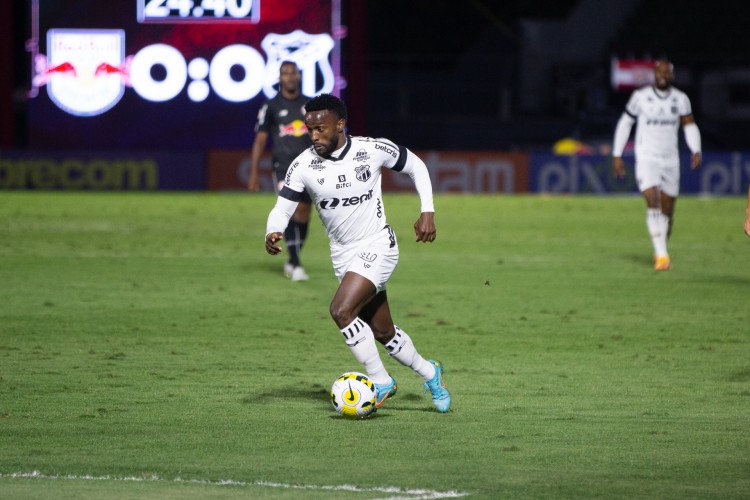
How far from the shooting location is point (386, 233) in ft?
25.2

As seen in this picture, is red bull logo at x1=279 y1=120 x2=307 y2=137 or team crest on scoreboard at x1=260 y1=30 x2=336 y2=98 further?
team crest on scoreboard at x1=260 y1=30 x2=336 y2=98

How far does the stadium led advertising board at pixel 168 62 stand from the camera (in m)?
27.8

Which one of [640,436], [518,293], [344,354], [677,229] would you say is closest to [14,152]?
[677,229]

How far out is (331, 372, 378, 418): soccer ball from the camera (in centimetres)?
720

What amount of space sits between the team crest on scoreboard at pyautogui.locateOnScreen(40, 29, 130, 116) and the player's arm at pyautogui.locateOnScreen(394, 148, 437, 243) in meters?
21.5

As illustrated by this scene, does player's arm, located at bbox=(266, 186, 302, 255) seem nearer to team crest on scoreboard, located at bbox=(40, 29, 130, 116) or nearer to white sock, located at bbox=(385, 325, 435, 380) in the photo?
white sock, located at bbox=(385, 325, 435, 380)

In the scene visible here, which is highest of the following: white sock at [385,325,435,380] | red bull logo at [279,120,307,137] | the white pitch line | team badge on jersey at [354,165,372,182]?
team badge on jersey at [354,165,372,182]

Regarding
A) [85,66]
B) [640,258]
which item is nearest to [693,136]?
[640,258]

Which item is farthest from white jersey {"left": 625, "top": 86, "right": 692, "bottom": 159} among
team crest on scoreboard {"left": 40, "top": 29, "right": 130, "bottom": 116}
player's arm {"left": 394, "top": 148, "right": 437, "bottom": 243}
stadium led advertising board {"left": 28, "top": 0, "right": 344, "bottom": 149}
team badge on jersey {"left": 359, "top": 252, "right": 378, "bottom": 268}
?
team crest on scoreboard {"left": 40, "top": 29, "right": 130, "bottom": 116}

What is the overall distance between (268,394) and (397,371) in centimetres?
129

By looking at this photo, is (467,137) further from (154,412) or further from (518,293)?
(154,412)

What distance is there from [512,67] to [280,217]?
30730 millimetres

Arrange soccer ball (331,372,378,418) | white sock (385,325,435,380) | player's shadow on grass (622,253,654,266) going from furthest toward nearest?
player's shadow on grass (622,253,654,266) < white sock (385,325,435,380) < soccer ball (331,372,378,418)

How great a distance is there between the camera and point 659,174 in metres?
15.5
